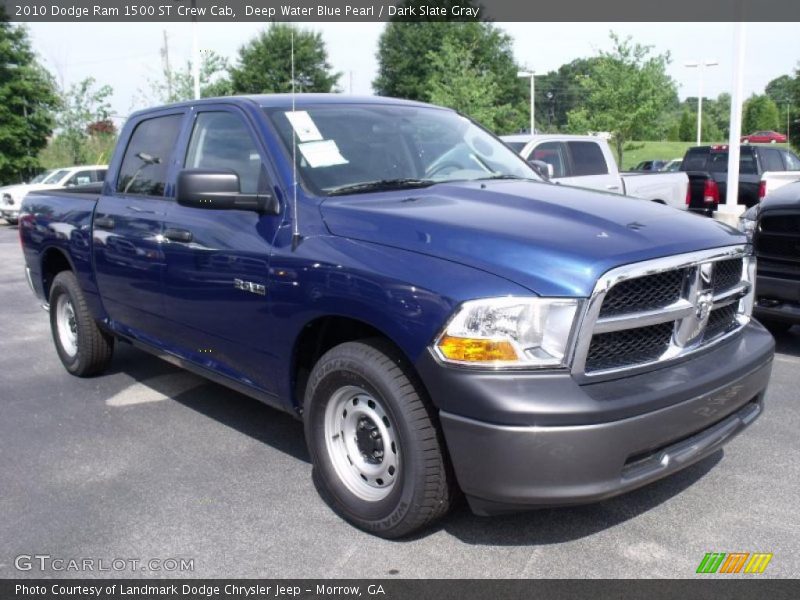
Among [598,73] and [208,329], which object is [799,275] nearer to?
[208,329]

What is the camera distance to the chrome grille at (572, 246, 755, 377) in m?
2.81

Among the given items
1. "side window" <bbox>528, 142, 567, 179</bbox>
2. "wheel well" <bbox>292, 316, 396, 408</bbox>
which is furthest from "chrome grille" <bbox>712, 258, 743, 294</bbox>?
"side window" <bbox>528, 142, 567, 179</bbox>

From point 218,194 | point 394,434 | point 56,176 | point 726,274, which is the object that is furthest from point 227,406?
point 56,176

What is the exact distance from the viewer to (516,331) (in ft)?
9.10

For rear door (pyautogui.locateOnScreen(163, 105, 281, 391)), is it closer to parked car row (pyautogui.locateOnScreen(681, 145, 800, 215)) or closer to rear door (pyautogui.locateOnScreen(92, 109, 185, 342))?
rear door (pyautogui.locateOnScreen(92, 109, 185, 342))

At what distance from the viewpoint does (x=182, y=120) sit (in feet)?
15.4

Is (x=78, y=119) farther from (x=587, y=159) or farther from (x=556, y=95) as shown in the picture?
(x=556, y=95)

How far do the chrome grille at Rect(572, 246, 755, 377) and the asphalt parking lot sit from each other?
80cm

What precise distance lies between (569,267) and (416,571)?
51.9 inches

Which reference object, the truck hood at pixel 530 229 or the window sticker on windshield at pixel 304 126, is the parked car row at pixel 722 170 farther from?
the window sticker on windshield at pixel 304 126

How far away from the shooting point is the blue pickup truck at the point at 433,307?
2766 mm

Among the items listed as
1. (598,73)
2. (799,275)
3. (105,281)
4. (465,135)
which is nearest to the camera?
(465,135)

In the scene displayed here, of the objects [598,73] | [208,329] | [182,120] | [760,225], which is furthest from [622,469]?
[598,73]

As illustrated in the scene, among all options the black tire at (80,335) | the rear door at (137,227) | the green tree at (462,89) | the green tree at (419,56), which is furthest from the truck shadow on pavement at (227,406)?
the green tree at (419,56)
